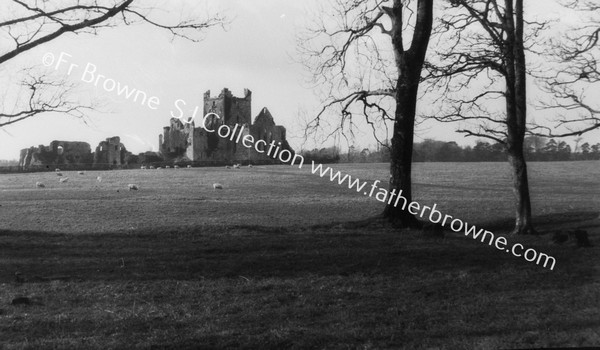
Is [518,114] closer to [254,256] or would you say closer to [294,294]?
[254,256]

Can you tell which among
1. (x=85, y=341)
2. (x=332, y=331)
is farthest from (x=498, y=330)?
(x=85, y=341)

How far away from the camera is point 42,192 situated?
27812mm

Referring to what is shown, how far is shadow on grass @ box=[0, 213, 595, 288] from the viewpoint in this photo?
9.72 m

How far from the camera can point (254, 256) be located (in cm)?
1105

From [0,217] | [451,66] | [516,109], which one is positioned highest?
[451,66]

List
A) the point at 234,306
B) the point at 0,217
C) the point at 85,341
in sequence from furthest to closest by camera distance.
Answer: the point at 0,217 → the point at 234,306 → the point at 85,341

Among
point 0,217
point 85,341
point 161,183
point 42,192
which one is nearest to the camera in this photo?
point 85,341

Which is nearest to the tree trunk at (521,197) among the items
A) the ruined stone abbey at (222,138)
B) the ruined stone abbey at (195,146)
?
the ruined stone abbey at (195,146)

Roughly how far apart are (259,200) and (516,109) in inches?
504

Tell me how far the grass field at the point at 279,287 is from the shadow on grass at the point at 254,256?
0.12 ft

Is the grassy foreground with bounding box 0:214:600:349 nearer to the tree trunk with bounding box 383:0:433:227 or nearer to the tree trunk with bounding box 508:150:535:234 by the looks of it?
the tree trunk with bounding box 383:0:433:227

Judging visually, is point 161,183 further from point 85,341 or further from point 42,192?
point 85,341

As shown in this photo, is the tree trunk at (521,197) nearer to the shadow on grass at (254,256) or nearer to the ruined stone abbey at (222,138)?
the shadow on grass at (254,256)

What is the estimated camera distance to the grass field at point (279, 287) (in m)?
6.36
